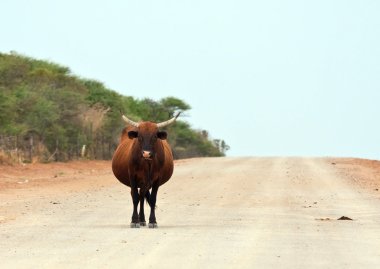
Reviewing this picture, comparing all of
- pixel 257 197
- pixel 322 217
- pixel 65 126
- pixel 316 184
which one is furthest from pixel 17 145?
pixel 322 217

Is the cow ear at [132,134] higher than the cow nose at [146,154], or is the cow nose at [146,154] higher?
the cow ear at [132,134]

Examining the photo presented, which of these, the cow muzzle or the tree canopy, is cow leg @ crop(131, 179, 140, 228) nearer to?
the cow muzzle

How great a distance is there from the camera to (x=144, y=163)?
1712 centimetres

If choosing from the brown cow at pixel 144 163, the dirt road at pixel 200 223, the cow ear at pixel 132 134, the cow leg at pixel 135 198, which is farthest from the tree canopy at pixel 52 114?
the cow ear at pixel 132 134

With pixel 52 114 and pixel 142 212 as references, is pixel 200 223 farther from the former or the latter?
pixel 52 114

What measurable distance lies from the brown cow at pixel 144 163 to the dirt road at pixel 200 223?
A: 0.59 metres

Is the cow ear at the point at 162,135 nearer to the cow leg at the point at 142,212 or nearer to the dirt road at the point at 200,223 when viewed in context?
the cow leg at the point at 142,212

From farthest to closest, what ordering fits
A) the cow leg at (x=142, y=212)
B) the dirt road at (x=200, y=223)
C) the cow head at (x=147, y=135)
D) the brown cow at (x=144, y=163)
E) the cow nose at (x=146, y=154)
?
the cow leg at (x=142, y=212), the brown cow at (x=144, y=163), the cow head at (x=147, y=135), the cow nose at (x=146, y=154), the dirt road at (x=200, y=223)

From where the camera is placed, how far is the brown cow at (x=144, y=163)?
16.7 metres

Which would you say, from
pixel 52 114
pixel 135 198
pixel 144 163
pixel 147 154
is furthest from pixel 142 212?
pixel 52 114

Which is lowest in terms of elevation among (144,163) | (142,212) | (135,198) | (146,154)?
(142,212)

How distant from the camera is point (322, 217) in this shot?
19.0 m

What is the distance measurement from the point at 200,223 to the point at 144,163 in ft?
4.73

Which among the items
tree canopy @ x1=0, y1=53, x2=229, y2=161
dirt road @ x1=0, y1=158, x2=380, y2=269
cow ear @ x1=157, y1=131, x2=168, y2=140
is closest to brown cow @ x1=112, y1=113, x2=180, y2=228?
cow ear @ x1=157, y1=131, x2=168, y2=140
